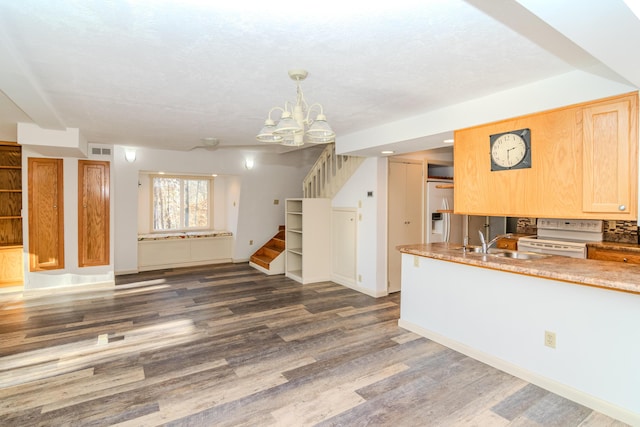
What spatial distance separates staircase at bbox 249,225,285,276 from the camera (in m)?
6.75

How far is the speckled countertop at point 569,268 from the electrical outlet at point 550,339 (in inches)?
18.3

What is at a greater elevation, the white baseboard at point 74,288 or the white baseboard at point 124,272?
the white baseboard at point 124,272

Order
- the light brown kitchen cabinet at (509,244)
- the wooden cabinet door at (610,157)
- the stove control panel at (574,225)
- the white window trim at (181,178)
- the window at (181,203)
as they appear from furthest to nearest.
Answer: the window at (181,203) < the white window trim at (181,178) < the light brown kitchen cabinet at (509,244) < the stove control panel at (574,225) < the wooden cabinet door at (610,157)

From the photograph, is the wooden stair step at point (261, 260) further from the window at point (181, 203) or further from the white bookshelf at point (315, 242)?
the window at point (181, 203)

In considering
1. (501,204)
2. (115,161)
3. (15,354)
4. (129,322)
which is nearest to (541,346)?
(501,204)

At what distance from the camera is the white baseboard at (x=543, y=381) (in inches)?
91.9

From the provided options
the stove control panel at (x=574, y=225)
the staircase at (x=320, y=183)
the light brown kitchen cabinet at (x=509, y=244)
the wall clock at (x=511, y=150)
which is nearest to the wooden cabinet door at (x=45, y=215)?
the staircase at (x=320, y=183)

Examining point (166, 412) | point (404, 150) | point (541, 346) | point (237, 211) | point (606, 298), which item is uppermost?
point (404, 150)

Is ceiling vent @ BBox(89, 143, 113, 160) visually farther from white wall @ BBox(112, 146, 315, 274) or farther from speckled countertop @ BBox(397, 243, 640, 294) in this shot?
speckled countertop @ BBox(397, 243, 640, 294)

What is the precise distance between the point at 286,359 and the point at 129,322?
7.24ft

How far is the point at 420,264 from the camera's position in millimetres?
3820

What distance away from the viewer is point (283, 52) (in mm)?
2236

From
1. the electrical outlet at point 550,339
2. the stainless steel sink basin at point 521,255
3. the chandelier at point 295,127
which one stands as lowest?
the electrical outlet at point 550,339

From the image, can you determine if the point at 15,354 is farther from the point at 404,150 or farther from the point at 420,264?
the point at 404,150
